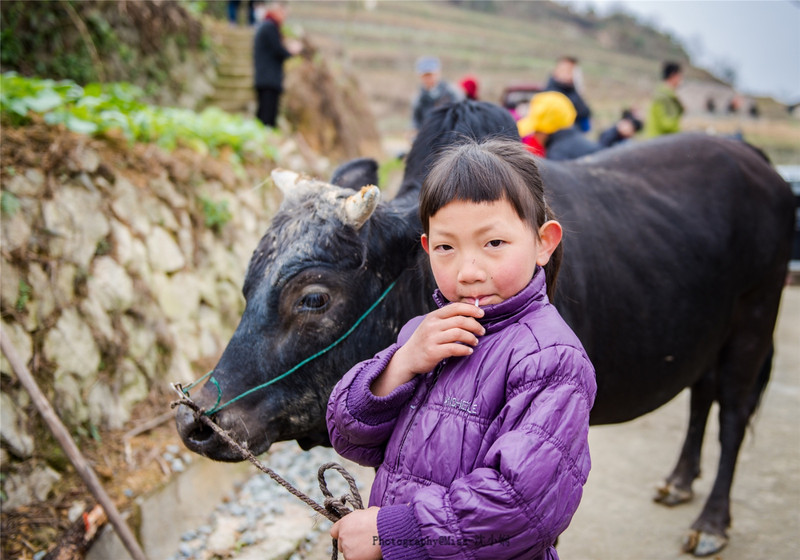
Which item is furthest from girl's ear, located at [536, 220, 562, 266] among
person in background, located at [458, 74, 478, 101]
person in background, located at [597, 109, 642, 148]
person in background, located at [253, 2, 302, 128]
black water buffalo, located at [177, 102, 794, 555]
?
person in background, located at [253, 2, 302, 128]

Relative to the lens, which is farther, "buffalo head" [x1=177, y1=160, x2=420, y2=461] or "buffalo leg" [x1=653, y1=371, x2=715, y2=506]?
"buffalo leg" [x1=653, y1=371, x2=715, y2=506]

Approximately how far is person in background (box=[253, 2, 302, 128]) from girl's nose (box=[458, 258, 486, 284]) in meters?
7.69

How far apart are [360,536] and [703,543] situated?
283cm

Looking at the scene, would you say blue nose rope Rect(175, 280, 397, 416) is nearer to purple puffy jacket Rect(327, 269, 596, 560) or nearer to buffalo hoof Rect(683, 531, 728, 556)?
purple puffy jacket Rect(327, 269, 596, 560)

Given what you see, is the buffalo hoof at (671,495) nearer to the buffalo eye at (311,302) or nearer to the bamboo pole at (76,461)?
the buffalo eye at (311,302)

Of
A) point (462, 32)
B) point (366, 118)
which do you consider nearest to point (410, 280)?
point (366, 118)

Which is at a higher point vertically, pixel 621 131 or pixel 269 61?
pixel 269 61

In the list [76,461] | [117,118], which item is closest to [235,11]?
[117,118]

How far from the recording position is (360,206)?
2221 millimetres

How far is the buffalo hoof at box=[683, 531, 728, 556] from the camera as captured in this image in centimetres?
346

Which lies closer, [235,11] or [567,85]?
[567,85]

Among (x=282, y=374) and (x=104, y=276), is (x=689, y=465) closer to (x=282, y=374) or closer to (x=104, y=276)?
(x=282, y=374)

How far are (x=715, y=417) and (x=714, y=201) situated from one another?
9.71ft

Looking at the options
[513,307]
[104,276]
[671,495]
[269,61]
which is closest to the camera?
[513,307]
